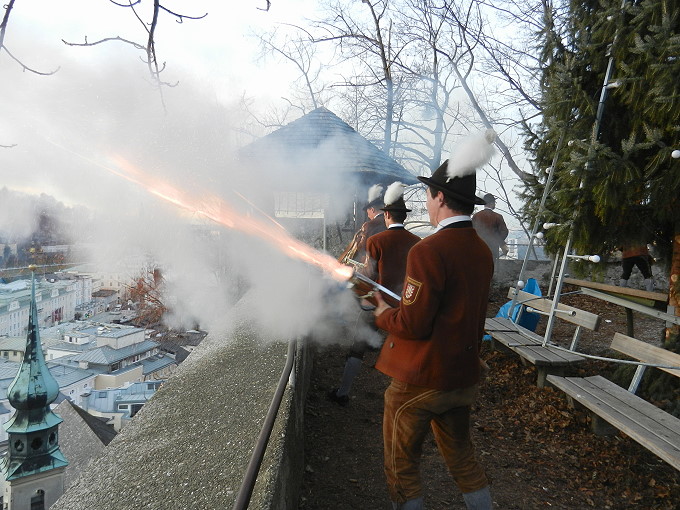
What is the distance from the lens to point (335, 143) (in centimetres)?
1105

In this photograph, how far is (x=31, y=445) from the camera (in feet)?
79.2

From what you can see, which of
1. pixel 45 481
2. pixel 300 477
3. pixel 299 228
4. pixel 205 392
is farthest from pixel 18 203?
pixel 45 481

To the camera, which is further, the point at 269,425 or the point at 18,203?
the point at 18,203

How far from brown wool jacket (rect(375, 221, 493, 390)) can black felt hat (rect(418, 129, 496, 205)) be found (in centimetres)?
17

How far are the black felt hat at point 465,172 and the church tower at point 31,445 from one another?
27.3 meters

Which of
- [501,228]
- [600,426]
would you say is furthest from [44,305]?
[600,426]

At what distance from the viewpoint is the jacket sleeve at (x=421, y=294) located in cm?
217

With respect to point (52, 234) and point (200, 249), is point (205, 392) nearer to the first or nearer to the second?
point (52, 234)

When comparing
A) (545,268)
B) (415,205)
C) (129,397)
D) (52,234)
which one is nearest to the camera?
(52,234)

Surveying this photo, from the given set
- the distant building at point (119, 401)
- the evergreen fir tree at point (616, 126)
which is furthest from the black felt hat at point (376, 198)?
the distant building at point (119, 401)

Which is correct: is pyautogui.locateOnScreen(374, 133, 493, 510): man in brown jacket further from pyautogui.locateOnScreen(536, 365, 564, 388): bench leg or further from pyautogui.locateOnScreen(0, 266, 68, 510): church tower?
pyautogui.locateOnScreen(0, 266, 68, 510): church tower

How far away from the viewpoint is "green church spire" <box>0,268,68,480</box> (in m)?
24.1

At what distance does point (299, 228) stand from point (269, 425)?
30.9ft

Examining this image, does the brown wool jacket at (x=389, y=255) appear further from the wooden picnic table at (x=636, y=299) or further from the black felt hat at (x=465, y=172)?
the wooden picnic table at (x=636, y=299)
